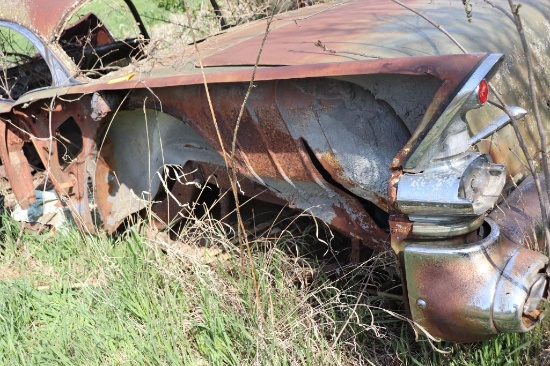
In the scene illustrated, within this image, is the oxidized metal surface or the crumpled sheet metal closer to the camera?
the oxidized metal surface

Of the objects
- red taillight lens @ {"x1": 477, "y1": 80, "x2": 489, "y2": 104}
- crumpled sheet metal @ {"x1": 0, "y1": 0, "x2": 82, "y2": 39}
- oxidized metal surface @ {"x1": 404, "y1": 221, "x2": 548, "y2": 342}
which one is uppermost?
crumpled sheet metal @ {"x1": 0, "y1": 0, "x2": 82, "y2": 39}

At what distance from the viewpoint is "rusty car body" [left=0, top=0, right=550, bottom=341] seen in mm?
1938

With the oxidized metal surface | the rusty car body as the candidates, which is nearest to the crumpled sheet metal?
the rusty car body

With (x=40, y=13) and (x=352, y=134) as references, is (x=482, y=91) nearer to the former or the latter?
(x=352, y=134)

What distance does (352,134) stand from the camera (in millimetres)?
2330

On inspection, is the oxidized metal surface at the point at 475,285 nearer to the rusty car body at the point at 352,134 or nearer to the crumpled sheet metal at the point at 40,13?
the rusty car body at the point at 352,134

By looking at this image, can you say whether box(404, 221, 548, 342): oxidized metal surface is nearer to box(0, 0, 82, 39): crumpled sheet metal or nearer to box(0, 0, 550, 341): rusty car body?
box(0, 0, 550, 341): rusty car body

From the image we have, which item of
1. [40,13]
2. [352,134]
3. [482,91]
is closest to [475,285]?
[482,91]

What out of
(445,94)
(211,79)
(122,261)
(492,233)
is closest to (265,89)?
(211,79)

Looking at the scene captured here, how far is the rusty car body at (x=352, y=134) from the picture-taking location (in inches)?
76.3

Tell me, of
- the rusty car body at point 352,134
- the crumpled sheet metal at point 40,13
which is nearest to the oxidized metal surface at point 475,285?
the rusty car body at point 352,134

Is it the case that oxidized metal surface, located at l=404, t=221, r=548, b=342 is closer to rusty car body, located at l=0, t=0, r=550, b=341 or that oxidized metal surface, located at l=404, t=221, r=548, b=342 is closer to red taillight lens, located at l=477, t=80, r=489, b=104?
rusty car body, located at l=0, t=0, r=550, b=341

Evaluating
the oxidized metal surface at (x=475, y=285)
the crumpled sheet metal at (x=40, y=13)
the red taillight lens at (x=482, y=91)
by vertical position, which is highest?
the crumpled sheet metal at (x=40, y=13)

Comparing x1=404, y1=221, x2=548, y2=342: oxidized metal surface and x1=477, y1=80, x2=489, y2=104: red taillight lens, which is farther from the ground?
x1=477, y1=80, x2=489, y2=104: red taillight lens
